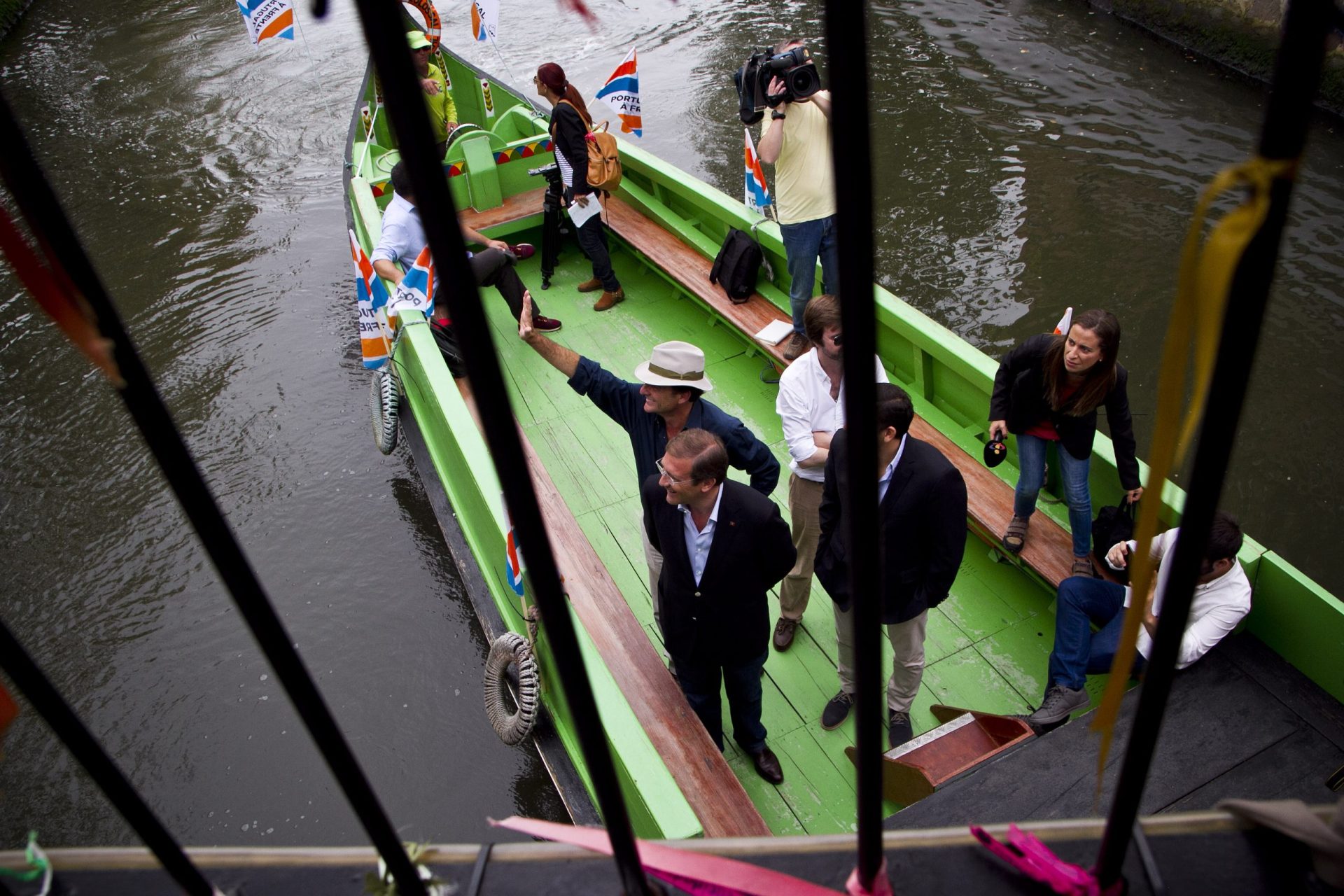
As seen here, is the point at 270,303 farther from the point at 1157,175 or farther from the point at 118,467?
the point at 1157,175

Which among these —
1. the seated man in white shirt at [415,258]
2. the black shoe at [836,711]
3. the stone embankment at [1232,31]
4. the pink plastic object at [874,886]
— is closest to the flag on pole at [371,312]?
the seated man in white shirt at [415,258]

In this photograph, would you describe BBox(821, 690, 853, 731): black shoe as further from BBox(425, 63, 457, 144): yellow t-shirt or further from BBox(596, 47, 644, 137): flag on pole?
BBox(425, 63, 457, 144): yellow t-shirt

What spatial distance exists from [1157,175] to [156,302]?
11.3m

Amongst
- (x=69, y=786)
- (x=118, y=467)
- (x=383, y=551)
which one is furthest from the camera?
(x=118, y=467)

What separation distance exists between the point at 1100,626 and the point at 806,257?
8.51ft

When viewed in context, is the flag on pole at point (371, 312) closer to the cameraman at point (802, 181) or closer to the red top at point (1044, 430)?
the cameraman at point (802, 181)

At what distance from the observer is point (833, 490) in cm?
319

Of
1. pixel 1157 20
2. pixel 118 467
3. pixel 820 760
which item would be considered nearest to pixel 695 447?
pixel 820 760

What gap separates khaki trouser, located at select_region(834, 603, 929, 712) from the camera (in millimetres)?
3355

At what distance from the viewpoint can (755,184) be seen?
239 inches

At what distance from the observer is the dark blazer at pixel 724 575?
9.77 ft

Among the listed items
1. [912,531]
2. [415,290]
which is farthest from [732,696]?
[415,290]

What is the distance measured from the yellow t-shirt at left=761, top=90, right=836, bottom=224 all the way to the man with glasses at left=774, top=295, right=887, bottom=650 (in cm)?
152

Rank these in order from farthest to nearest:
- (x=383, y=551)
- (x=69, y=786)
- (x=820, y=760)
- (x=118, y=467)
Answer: (x=118, y=467)
(x=383, y=551)
(x=69, y=786)
(x=820, y=760)
